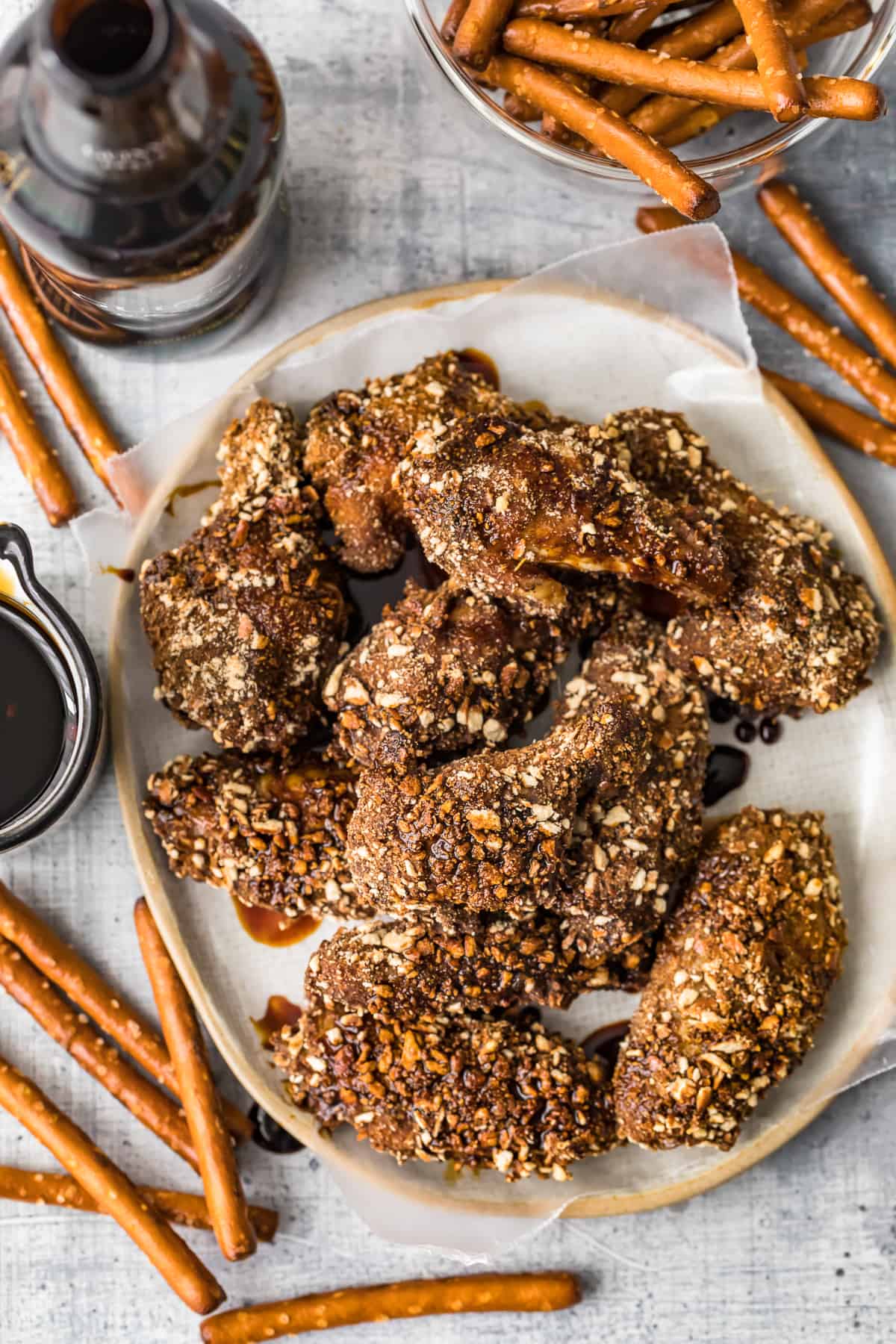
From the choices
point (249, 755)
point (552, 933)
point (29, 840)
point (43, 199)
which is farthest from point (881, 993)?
point (43, 199)

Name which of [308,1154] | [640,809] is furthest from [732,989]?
[308,1154]

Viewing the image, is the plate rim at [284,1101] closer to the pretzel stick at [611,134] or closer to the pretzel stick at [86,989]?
the pretzel stick at [86,989]

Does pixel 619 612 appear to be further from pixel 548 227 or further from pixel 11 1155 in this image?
pixel 11 1155

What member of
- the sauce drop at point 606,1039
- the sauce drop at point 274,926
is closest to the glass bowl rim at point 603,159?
the sauce drop at point 274,926

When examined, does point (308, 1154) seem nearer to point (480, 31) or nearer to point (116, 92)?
point (116, 92)

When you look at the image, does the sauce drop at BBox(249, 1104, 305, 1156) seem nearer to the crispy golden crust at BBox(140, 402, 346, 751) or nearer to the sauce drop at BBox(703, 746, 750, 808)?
the crispy golden crust at BBox(140, 402, 346, 751)
